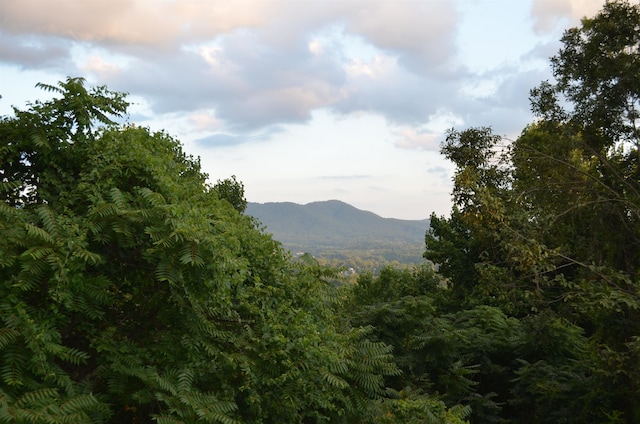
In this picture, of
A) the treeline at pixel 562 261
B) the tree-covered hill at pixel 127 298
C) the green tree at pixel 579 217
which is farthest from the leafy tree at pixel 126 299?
the green tree at pixel 579 217

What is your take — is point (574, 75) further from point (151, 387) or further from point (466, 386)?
point (151, 387)

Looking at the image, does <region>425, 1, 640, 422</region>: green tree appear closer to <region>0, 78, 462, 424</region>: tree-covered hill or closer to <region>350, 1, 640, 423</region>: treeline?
<region>350, 1, 640, 423</region>: treeline

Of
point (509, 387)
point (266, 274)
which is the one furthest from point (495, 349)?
point (266, 274)

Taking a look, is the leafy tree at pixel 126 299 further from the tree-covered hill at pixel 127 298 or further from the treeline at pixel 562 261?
the treeline at pixel 562 261

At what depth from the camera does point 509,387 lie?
44.3 ft

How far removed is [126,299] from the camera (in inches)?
221

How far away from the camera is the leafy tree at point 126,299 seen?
4.45m

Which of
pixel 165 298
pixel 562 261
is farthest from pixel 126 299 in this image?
pixel 562 261

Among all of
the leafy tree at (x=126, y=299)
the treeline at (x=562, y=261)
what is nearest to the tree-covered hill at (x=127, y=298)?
the leafy tree at (x=126, y=299)

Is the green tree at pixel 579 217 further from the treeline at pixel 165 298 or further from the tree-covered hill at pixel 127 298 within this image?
the tree-covered hill at pixel 127 298

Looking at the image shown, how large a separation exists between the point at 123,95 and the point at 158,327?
2876 millimetres

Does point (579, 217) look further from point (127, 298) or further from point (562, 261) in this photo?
point (127, 298)

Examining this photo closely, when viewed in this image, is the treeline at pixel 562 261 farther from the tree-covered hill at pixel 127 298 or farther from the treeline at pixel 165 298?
the tree-covered hill at pixel 127 298

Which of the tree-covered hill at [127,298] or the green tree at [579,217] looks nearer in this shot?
the tree-covered hill at [127,298]
